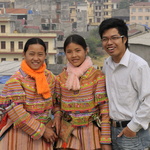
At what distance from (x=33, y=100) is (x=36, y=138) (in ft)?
0.98

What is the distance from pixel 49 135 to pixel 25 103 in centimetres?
32

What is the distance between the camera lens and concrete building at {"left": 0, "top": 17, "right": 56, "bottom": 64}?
2320cm

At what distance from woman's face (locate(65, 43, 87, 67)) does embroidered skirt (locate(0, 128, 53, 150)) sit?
684 mm

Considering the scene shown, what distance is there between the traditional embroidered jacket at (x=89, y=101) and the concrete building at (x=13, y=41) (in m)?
20.9

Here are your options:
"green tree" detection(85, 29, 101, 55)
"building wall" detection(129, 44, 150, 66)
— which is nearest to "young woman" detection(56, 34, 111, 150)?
"building wall" detection(129, 44, 150, 66)

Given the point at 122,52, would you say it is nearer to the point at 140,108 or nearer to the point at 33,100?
the point at 140,108

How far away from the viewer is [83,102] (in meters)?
2.49

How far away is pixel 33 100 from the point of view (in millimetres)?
2523

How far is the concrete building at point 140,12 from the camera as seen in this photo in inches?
1688

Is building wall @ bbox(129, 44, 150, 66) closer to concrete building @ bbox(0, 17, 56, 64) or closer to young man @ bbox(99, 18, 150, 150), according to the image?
young man @ bbox(99, 18, 150, 150)

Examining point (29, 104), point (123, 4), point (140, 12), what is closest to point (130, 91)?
point (29, 104)

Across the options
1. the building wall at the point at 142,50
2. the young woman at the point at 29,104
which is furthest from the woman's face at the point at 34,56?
the building wall at the point at 142,50

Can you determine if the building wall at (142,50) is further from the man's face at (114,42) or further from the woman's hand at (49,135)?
the woman's hand at (49,135)

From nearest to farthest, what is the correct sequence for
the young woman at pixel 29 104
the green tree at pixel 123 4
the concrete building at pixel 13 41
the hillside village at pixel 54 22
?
the young woman at pixel 29 104 → the concrete building at pixel 13 41 → the hillside village at pixel 54 22 → the green tree at pixel 123 4
